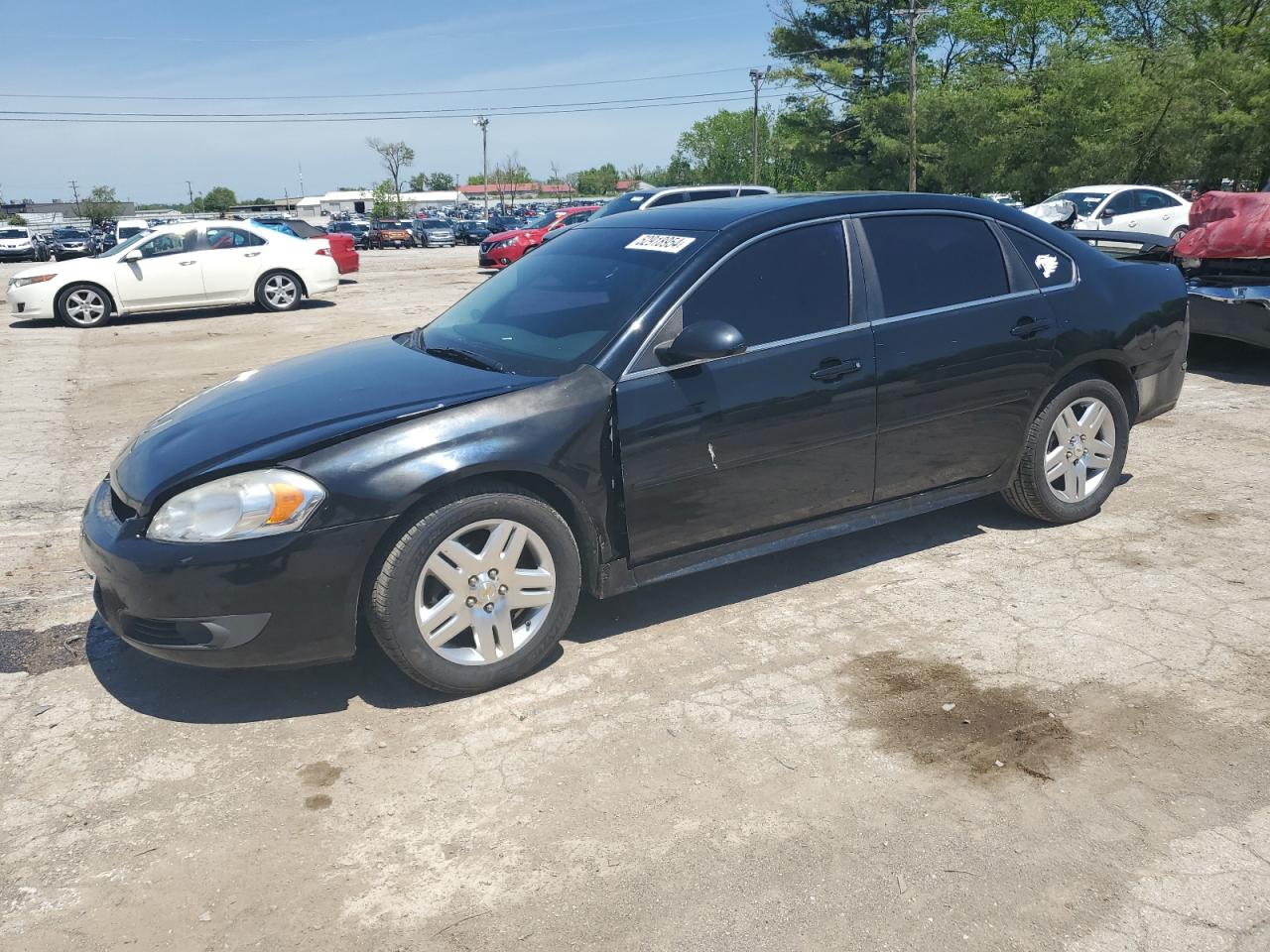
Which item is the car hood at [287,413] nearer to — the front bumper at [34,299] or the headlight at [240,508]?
the headlight at [240,508]

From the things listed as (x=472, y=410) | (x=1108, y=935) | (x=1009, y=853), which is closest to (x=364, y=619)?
(x=472, y=410)

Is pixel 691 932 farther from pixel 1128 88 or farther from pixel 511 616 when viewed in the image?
pixel 1128 88

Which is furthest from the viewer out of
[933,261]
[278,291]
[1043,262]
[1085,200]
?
[1085,200]

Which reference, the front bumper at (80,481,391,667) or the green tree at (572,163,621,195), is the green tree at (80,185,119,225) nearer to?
the green tree at (572,163,621,195)

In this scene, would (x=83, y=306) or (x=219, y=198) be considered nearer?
(x=83, y=306)

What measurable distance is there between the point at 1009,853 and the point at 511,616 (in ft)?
5.96

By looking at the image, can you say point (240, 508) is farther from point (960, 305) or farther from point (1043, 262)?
point (1043, 262)

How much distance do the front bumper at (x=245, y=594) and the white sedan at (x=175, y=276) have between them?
13519mm

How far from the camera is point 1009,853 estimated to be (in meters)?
2.75

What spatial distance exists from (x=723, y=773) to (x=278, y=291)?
14893mm

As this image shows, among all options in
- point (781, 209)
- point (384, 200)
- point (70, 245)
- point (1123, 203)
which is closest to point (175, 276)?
point (781, 209)

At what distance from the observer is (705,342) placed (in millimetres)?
3746

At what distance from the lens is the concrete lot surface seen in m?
2.56

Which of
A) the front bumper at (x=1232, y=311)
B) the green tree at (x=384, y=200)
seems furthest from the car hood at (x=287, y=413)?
the green tree at (x=384, y=200)
